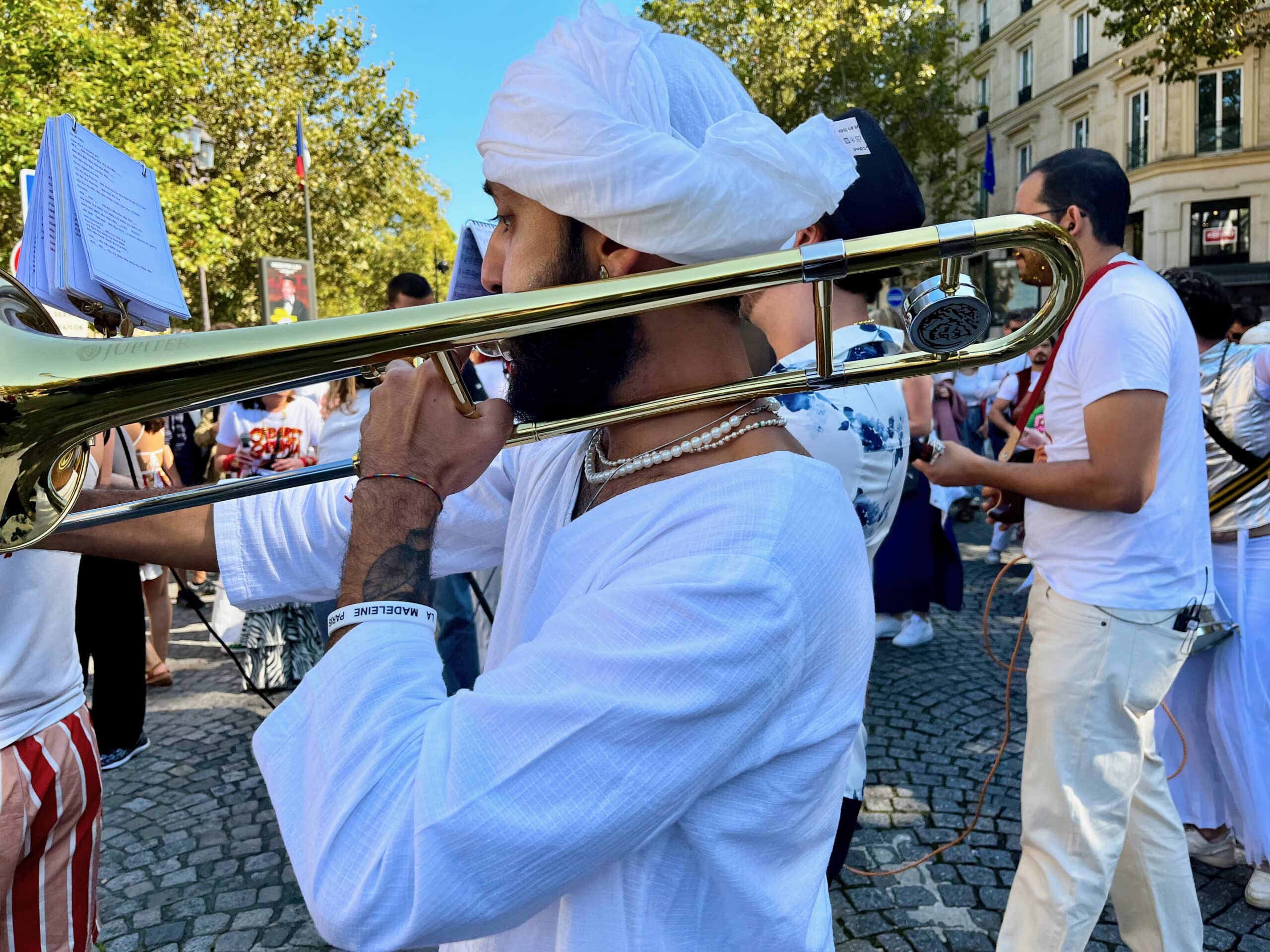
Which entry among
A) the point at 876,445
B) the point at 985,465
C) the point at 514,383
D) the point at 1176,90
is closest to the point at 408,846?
the point at 514,383

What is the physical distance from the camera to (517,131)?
47.8 inches

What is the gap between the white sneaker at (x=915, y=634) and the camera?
19.4 ft

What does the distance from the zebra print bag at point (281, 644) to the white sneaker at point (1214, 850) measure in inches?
169

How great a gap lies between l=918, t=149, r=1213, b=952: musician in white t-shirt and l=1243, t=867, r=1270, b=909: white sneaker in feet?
2.56

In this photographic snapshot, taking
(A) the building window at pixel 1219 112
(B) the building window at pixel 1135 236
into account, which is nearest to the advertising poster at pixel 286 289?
(B) the building window at pixel 1135 236

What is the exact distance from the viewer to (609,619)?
0.98 metres

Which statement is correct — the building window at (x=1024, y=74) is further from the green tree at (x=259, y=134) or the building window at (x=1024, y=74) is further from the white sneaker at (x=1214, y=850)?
the white sneaker at (x=1214, y=850)

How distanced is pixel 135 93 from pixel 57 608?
45.8ft

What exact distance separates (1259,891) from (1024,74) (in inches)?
1514

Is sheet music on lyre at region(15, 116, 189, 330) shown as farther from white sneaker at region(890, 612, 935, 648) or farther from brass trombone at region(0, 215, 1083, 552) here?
white sneaker at region(890, 612, 935, 648)

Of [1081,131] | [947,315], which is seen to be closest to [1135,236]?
[1081,131]

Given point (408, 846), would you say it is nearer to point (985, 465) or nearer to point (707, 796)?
point (707, 796)

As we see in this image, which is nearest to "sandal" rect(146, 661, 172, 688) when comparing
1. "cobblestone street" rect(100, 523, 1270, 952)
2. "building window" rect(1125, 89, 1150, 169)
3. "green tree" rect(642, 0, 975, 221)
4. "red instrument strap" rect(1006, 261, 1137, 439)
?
"cobblestone street" rect(100, 523, 1270, 952)

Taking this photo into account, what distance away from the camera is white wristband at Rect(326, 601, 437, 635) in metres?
1.08
